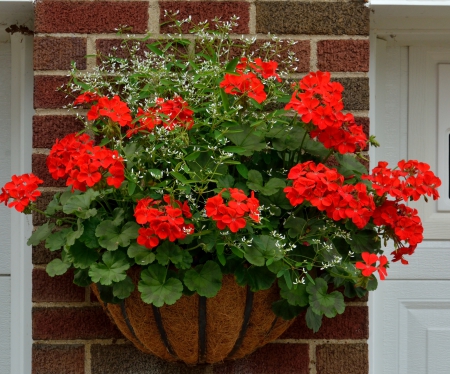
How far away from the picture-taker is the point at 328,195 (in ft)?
→ 4.39

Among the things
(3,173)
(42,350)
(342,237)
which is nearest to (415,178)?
(342,237)

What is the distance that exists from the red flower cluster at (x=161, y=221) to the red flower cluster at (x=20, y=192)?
279 mm

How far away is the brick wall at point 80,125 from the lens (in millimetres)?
1683

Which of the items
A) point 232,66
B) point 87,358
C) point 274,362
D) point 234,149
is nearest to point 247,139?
point 234,149

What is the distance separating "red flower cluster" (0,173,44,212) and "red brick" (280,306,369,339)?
72 centimetres

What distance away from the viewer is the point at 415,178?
1431mm

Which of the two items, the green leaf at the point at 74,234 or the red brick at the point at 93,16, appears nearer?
the green leaf at the point at 74,234

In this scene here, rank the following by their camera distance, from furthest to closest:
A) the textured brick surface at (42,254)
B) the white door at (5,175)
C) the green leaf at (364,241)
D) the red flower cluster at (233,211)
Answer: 1. the white door at (5,175)
2. the textured brick surface at (42,254)
3. the green leaf at (364,241)
4. the red flower cluster at (233,211)

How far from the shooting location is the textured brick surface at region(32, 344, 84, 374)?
1682 mm

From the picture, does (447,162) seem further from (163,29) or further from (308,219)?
(163,29)

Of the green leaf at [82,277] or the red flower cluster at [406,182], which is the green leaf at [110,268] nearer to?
the green leaf at [82,277]

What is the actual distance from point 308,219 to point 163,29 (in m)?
0.62

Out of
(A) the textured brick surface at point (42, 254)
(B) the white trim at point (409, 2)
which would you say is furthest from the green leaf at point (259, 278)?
(B) the white trim at point (409, 2)

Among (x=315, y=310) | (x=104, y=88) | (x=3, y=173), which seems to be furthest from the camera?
(x=3, y=173)
